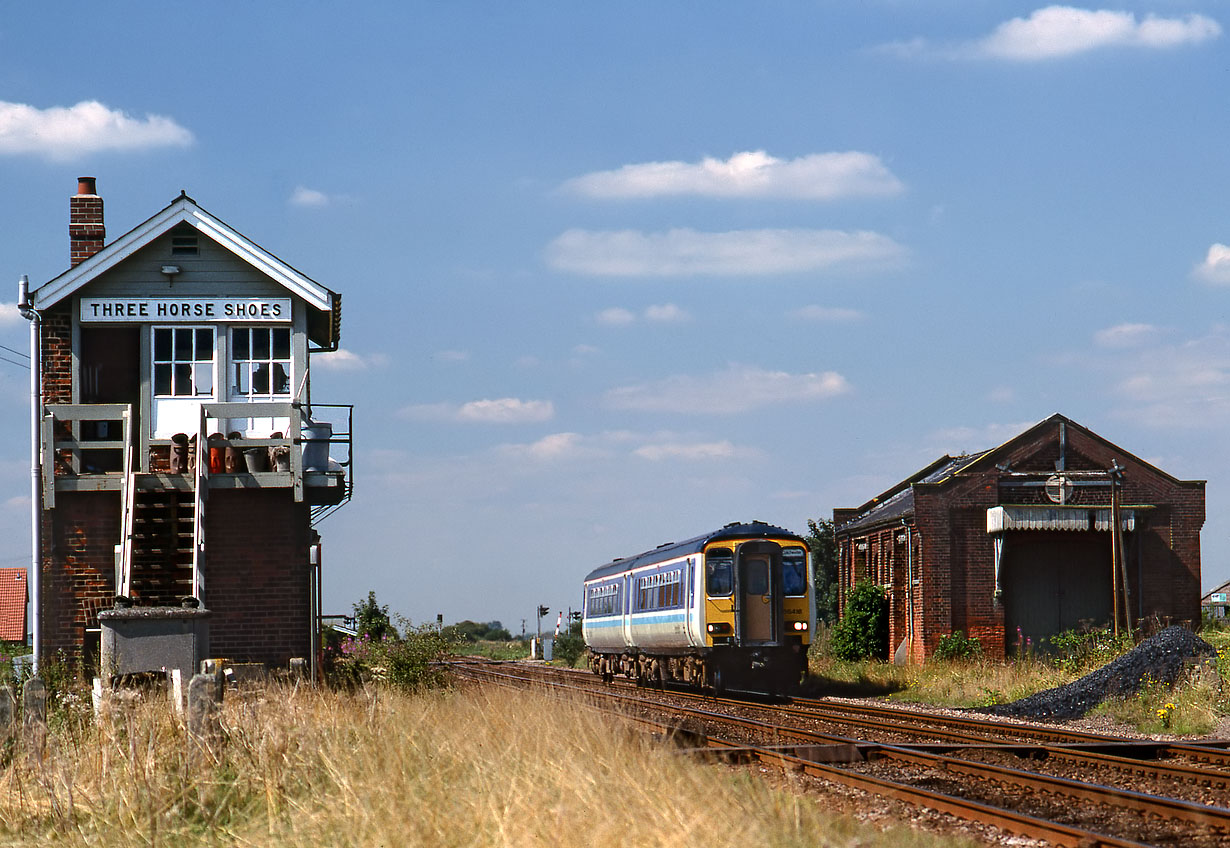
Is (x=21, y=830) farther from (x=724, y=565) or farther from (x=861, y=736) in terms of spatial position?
(x=724, y=565)

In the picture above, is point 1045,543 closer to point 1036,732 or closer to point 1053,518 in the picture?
point 1053,518

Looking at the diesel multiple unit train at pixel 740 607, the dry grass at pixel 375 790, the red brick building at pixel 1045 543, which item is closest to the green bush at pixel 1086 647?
the red brick building at pixel 1045 543

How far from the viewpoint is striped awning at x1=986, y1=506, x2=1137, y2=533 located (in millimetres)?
31797

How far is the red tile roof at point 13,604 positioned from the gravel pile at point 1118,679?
179 ft

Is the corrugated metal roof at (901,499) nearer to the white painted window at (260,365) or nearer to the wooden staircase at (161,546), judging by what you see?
the white painted window at (260,365)

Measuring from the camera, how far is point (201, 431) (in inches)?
829

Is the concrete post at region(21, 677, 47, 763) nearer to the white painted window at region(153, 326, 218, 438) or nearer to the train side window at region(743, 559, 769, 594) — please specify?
the white painted window at region(153, 326, 218, 438)

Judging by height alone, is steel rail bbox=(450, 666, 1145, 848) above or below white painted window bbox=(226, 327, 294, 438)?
below

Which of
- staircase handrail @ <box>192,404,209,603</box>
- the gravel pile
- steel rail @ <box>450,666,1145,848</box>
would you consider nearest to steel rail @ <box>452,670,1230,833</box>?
steel rail @ <box>450,666,1145,848</box>

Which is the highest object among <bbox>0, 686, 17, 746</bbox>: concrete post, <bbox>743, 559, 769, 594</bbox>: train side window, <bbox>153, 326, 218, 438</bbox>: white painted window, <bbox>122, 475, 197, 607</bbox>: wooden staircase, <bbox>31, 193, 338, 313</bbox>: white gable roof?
<bbox>31, 193, 338, 313</bbox>: white gable roof

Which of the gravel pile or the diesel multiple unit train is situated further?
the diesel multiple unit train

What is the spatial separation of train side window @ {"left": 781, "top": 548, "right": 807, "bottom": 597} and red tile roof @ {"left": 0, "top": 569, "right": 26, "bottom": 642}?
4942cm

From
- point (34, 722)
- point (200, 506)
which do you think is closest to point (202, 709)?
point (34, 722)

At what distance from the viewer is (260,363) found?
22.8 meters
